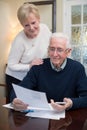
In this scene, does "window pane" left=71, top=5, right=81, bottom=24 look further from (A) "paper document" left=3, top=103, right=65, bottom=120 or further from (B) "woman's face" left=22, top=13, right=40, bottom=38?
(A) "paper document" left=3, top=103, right=65, bottom=120

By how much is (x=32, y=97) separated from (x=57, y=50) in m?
0.35

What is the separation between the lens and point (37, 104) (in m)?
1.37

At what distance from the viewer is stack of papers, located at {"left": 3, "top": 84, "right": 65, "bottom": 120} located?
129 cm

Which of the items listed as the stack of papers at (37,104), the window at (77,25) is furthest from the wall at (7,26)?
the stack of papers at (37,104)

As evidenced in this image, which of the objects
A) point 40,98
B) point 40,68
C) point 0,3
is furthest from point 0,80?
point 40,98

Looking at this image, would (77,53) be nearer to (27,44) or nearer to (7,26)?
(7,26)

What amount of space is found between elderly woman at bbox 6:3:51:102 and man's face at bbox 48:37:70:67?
11.4 inches

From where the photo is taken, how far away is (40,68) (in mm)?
1620

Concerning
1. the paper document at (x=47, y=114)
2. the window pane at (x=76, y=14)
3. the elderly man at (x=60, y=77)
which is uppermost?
the window pane at (x=76, y=14)

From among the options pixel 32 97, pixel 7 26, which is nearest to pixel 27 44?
pixel 32 97

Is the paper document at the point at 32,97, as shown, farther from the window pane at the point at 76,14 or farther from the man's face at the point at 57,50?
the window pane at the point at 76,14

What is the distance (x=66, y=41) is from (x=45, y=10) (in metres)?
2.63

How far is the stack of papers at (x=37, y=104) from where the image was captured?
1294mm

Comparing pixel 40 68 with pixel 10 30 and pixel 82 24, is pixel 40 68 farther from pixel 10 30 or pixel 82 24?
pixel 10 30
